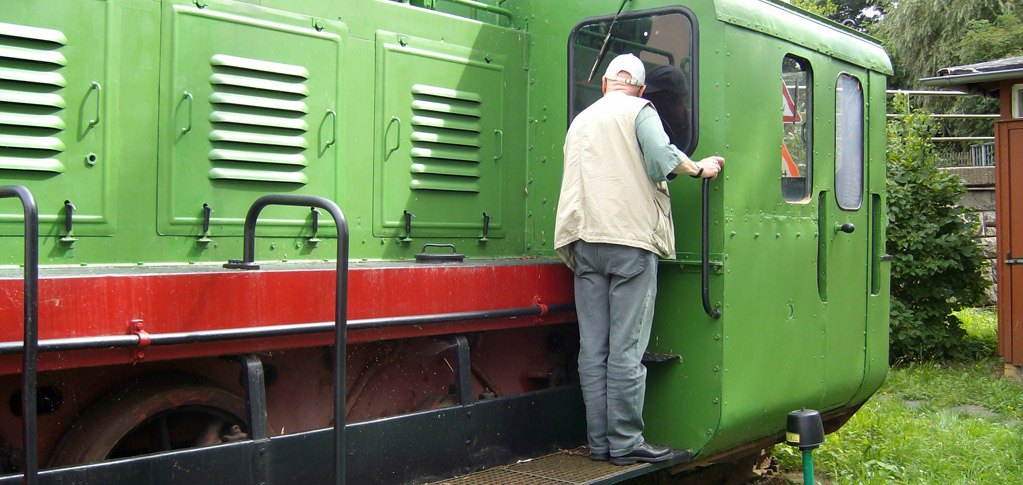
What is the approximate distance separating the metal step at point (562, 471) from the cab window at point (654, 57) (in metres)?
1.41

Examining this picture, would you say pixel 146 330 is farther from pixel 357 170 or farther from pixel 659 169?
pixel 659 169

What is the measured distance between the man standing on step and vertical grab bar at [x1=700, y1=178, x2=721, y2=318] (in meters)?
0.10

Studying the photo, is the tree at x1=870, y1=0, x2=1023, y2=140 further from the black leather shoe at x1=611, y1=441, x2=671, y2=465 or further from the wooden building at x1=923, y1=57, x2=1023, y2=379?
the black leather shoe at x1=611, y1=441, x2=671, y2=465

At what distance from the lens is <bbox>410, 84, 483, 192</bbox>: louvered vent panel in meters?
4.10

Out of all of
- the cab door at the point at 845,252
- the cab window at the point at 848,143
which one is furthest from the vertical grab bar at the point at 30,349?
the cab window at the point at 848,143

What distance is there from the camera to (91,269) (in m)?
2.97

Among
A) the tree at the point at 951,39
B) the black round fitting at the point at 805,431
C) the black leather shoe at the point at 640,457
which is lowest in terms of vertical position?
the black leather shoe at the point at 640,457

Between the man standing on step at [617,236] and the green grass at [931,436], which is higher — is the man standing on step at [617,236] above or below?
above

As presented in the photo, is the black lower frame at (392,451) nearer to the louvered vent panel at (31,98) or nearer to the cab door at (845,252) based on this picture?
the louvered vent panel at (31,98)

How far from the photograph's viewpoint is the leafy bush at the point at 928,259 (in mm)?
9461

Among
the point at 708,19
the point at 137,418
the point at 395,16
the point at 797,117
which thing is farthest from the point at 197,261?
the point at 797,117

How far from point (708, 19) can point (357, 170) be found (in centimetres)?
166

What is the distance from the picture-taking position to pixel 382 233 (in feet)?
13.0

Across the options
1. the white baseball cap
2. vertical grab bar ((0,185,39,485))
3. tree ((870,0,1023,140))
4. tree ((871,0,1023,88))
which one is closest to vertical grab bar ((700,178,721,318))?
the white baseball cap
